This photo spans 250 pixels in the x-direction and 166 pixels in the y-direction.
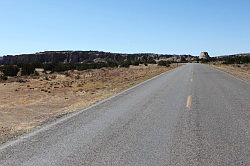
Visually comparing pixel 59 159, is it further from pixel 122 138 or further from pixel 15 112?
pixel 15 112

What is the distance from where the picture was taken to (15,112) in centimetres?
1523

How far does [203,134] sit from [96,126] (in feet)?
9.31

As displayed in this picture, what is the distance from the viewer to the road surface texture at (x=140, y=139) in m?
7.25

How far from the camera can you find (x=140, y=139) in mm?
9039

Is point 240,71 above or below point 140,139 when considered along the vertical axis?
below

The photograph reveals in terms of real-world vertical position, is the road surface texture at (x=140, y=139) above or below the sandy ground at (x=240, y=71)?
above

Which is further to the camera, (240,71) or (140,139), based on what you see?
(240,71)

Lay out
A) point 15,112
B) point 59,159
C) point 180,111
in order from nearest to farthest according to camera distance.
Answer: point 59,159 → point 180,111 → point 15,112

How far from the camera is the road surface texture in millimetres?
7246

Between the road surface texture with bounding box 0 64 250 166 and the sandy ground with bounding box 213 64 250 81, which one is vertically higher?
the road surface texture with bounding box 0 64 250 166

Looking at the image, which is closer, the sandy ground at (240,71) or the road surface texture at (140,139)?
the road surface texture at (140,139)

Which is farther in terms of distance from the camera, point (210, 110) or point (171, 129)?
point (210, 110)

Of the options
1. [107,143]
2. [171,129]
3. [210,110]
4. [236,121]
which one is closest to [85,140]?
[107,143]

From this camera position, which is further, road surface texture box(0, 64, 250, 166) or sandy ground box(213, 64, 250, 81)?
sandy ground box(213, 64, 250, 81)
